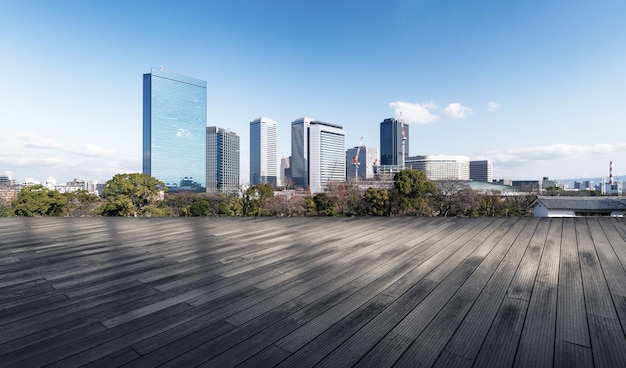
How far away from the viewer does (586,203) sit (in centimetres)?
1405

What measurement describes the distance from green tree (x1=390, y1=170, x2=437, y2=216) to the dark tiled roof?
6570 mm

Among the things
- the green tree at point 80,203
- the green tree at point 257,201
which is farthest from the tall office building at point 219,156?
the green tree at point 80,203

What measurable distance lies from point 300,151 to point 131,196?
3266 inches

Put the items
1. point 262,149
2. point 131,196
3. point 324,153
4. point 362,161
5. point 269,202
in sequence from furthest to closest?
point 262,149
point 362,161
point 324,153
point 269,202
point 131,196

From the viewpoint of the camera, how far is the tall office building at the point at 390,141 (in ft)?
385

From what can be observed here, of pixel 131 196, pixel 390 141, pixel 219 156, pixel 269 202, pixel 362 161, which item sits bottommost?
pixel 269 202

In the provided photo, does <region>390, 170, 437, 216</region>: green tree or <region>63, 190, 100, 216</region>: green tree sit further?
<region>390, 170, 437, 216</region>: green tree

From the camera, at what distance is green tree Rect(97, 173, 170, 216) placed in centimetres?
1066

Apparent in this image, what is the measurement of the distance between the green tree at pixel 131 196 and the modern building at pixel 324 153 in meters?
67.1

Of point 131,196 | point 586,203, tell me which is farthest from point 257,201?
point 586,203

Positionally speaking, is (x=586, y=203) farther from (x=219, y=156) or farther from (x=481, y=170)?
(x=481, y=170)

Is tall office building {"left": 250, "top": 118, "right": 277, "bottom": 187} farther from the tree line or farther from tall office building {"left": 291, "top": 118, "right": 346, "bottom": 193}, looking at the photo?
the tree line

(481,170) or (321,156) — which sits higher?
(321,156)

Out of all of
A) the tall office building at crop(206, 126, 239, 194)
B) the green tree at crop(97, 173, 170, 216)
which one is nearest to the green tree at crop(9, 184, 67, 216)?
the green tree at crop(97, 173, 170, 216)
